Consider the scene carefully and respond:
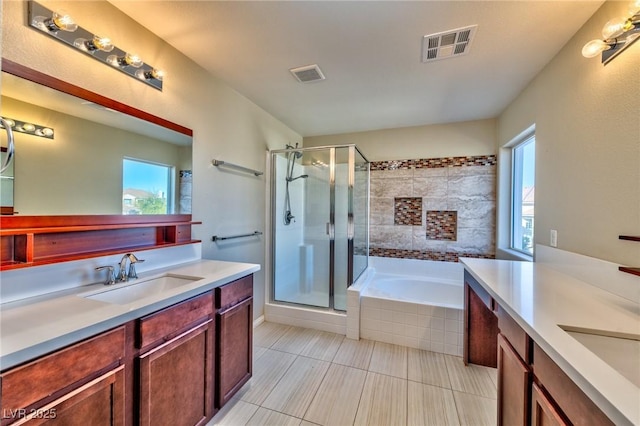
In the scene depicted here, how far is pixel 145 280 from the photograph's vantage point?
1505mm

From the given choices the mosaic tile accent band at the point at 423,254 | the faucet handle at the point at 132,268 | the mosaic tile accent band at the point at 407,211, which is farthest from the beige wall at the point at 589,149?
the faucet handle at the point at 132,268

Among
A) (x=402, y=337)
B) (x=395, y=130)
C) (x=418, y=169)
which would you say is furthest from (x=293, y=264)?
(x=395, y=130)

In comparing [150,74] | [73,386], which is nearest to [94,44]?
[150,74]

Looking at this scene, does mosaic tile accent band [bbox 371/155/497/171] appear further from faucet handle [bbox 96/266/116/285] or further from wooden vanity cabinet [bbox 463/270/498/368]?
faucet handle [bbox 96/266/116/285]

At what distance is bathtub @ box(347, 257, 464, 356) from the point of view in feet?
7.68

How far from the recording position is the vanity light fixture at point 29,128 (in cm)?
112

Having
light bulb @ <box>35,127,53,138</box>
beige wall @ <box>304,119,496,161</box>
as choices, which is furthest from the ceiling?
light bulb @ <box>35,127,53,138</box>

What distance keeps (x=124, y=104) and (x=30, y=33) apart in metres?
0.44

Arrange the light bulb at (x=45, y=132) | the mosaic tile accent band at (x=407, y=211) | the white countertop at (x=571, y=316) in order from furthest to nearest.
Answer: the mosaic tile accent band at (x=407, y=211), the light bulb at (x=45, y=132), the white countertop at (x=571, y=316)

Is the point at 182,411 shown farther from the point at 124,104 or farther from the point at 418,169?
the point at 418,169

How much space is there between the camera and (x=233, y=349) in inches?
64.5

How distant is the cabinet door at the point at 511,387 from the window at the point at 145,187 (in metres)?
2.15

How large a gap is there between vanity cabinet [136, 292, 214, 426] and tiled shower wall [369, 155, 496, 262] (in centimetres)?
264

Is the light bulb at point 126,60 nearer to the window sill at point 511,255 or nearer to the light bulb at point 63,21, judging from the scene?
the light bulb at point 63,21
